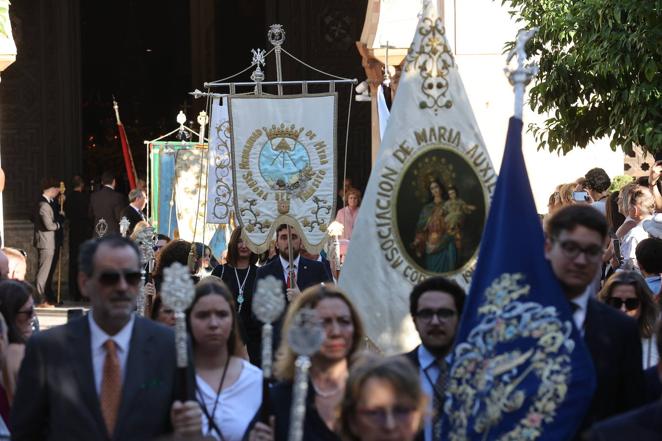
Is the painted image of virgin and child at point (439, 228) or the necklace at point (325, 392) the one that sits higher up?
the painted image of virgin and child at point (439, 228)

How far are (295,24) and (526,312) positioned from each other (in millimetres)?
17909

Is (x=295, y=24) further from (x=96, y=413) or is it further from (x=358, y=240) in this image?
(x=96, y=413)

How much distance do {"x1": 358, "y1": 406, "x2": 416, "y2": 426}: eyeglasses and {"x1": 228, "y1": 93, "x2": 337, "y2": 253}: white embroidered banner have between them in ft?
21.9

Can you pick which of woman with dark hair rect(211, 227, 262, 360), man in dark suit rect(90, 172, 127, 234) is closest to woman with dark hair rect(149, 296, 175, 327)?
woman with dark hair rect(211, 227, 262, 360)

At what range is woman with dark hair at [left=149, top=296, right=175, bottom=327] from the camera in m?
7.88

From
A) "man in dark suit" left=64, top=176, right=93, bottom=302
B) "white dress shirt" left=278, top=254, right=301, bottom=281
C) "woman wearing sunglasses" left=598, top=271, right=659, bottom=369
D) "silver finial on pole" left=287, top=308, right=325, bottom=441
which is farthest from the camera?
"man in dark suit" left=64, top=176, right=93, bottom=302

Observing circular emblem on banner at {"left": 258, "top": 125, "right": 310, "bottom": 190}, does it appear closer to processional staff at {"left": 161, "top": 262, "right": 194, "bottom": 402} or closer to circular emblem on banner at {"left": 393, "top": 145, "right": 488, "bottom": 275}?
circular emblem on banner at {"left": 393, "top": 145, "right": 488, "bottom": 275}

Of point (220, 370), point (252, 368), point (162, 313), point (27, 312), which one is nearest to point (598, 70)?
point (162, 313)

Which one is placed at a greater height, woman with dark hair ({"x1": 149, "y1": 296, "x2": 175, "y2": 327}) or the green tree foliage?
the green tree foliage

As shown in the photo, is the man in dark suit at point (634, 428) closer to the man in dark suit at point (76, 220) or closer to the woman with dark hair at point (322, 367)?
the woman with dark hair at point (322, 367)

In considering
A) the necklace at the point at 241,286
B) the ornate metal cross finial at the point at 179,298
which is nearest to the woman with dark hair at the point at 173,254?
the necklace at the point at 241,286

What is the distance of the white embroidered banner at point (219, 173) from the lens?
1402 cm

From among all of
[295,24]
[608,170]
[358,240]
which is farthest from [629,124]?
[295,24]

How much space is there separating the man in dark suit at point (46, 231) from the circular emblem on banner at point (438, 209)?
47.0 ft
